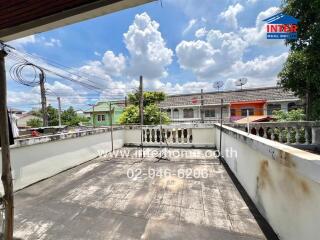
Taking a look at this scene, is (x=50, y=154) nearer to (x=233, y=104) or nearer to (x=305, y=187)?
(x=305, y=187)

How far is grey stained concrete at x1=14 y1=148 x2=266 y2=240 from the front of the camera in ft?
7.13

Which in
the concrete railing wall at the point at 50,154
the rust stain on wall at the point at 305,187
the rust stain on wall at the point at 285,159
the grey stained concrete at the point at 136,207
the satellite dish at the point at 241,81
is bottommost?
the grey stained concrete at the point at 136,207

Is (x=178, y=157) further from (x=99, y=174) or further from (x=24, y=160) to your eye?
(x=24, y=160)

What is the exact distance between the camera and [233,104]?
1911 centimetres

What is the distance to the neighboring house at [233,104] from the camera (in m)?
17.7

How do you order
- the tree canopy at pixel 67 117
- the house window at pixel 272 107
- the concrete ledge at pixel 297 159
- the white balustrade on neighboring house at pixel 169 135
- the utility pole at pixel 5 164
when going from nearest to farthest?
the concrete ledge at pixel 297 159, the utility pole at pixel 5 164, the white balustrade on neighboring house at pixel 169 135, the house window at pixel 272 107, the tree canopy at pixel 67 117

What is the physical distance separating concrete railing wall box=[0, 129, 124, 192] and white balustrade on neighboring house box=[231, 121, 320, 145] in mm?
4878

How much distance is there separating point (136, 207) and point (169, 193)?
0.67 meters

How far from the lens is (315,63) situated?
4988 mm

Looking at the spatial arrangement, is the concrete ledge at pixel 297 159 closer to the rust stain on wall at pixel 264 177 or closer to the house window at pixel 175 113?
the rust stain on wall at pixel 264 177

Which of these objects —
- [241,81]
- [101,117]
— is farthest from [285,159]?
[101,117]

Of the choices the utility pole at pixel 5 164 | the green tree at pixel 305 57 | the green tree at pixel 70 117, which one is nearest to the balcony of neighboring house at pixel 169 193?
the utility pole at pixel 5 164

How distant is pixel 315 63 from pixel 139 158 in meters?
5.27

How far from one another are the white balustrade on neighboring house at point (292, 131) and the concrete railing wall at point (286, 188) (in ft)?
10.2
